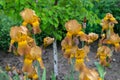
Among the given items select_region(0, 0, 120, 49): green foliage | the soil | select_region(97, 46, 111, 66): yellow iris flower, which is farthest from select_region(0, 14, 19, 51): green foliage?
select_region(97, 46, 111, 66): yellow iris flower

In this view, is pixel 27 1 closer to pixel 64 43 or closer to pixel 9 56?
→ pixel 64 43

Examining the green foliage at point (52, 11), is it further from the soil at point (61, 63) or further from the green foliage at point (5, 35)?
the green foliage at point (5, 35)

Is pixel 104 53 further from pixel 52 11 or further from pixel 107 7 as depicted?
pixel 107 7

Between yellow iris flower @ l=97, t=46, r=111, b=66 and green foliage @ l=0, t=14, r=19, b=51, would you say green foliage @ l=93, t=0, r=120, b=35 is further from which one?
yellow iris flower @ l=97, t=46, r=111, b=66

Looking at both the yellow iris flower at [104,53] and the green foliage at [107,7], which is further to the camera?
the green foliage at [107,7]

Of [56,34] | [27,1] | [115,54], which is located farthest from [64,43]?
[115,54]

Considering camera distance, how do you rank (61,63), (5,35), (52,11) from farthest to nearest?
(5,35), (61,63), (52,11)

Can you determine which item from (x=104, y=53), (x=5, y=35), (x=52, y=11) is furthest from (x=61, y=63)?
(x=104, y=53)

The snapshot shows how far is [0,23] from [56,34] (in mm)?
1817

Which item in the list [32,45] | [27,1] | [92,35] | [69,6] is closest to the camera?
[32,45]

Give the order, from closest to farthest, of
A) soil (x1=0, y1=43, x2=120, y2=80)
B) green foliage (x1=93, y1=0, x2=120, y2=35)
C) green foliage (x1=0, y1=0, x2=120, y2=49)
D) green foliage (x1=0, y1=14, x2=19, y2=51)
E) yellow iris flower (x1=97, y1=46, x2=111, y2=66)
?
yellow iris flower (x1=97, y1=46, x2=111, y2=66)
green foliage (x1=0, y1=0, x2=120, y2=49)
soil (x1=0, y1=43, x2=120, y2=80)
green foliage (x1=0, y1=14, x2=19, y2=51)
green foliage (x1=93, y1=0, x2=120, y2=35)

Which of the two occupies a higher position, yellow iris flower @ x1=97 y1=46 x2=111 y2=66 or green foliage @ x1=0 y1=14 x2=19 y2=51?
yellow iris flower @ x1=97 y1=46 x2=111 y2=66

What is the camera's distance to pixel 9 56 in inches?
220

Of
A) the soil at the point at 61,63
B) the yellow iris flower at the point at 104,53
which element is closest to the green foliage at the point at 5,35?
the soil at the point at 61,63
